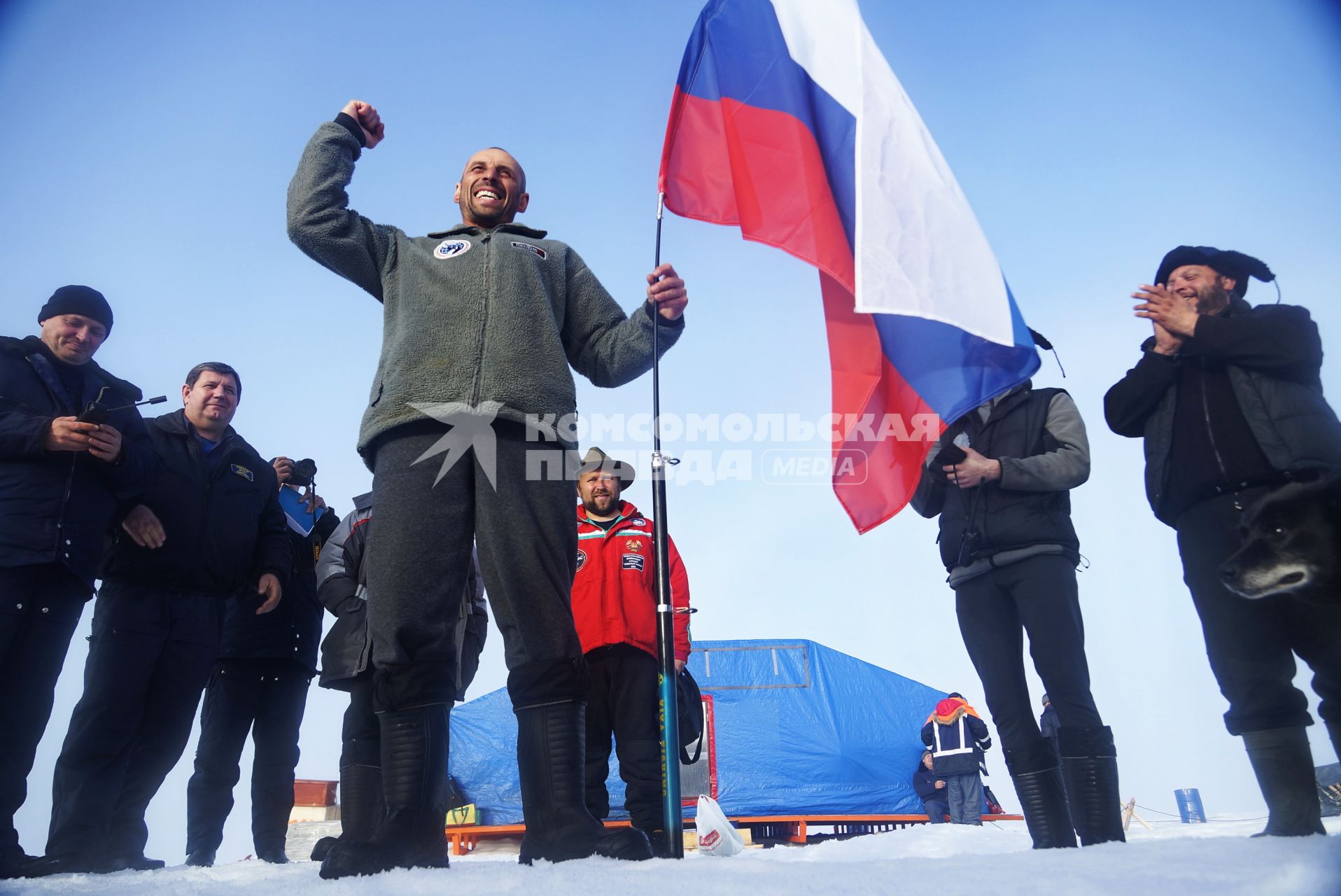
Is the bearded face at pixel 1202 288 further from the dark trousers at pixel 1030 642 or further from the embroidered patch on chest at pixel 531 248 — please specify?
the embroidered patch on chest at pixel 531 248

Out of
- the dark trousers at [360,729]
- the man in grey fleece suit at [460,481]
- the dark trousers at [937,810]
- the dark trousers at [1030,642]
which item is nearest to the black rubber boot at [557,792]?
the man in grey fleece suit at [460,481]

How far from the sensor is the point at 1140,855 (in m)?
1.65

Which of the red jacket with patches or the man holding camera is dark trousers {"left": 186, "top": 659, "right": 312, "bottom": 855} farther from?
the red jacket with patches

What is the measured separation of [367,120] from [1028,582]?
8.77 feet

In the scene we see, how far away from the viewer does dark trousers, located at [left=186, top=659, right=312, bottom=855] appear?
13.1 ft

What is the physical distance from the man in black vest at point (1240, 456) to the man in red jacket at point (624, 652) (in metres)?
1.98

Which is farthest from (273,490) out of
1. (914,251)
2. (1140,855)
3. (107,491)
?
(1140,855)

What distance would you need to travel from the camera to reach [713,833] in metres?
5.29

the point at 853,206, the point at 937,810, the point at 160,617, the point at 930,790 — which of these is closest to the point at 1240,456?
the point at 853,206

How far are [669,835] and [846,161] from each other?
2537 mm

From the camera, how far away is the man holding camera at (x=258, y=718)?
4.01 metres

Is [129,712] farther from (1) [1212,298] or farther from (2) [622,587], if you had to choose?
(1) [1212,298]

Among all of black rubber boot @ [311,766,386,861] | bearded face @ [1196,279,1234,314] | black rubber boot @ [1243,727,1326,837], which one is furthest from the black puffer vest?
black rubber boot @ [311,766,386,861]

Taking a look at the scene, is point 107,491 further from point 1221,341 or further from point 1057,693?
point 1221,341
